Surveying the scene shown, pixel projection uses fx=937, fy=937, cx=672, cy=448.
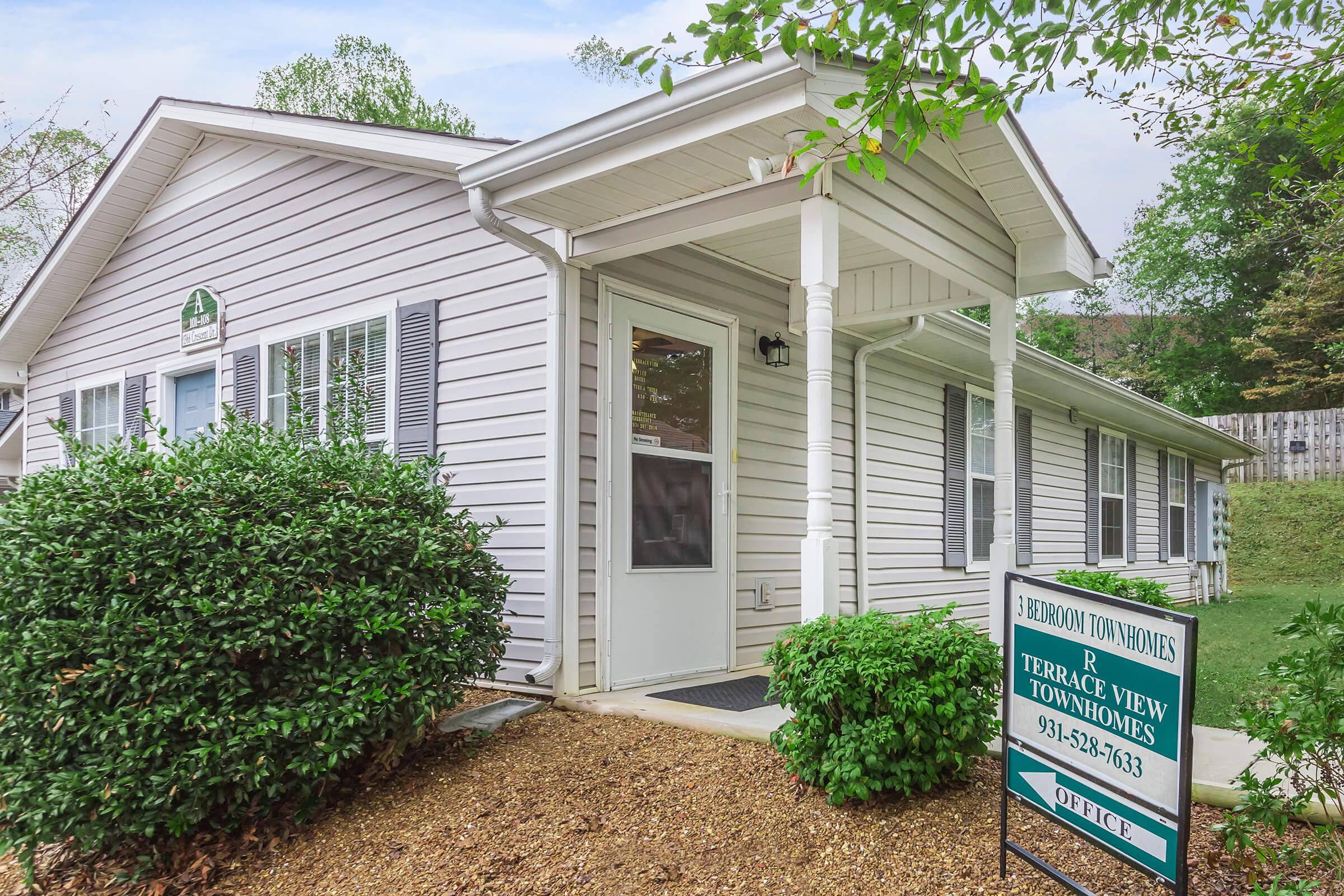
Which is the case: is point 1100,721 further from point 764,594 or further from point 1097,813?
point 764,594

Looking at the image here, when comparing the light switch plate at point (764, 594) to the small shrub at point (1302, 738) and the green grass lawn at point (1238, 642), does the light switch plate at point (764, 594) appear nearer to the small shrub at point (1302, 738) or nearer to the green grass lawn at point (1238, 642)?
the green grass lawn at point (1238, 642)

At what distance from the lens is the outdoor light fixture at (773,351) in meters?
6.02

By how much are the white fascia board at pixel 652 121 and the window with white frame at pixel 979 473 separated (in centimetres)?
551

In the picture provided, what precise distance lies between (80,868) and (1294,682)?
409cm

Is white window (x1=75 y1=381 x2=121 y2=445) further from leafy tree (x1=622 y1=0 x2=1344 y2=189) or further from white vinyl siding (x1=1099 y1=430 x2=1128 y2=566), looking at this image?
white vinyl siding (x1=1099 y1=430 x2=1128 y2=566)

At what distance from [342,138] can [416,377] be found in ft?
5.10

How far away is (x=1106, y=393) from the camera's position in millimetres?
9719

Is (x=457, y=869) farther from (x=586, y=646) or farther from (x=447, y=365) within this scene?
(x=447, y=365)

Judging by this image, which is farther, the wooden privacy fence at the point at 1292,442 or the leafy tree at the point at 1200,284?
the leafy tree at the point at 1200,284

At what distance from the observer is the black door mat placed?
4559 mm

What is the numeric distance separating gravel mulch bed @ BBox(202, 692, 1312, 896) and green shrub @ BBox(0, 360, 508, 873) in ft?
0.98

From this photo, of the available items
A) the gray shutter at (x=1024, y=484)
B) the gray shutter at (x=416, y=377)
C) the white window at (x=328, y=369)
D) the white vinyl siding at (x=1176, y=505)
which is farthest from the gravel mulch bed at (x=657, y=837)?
the white vinyl siding at (x=1176, y=505)

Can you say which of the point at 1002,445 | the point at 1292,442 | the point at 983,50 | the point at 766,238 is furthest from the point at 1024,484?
the point at 1292,442

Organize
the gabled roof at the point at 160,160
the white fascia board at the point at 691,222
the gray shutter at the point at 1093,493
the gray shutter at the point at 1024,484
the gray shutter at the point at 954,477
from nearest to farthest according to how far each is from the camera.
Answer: the white fascia board at the point at 691,222 → the gabled roof at the point at 160,160 → the gray shutter at the point at 954,477 → the gray shutter at the point at 1024,484 → the gray shutter at the point at 1093,493
